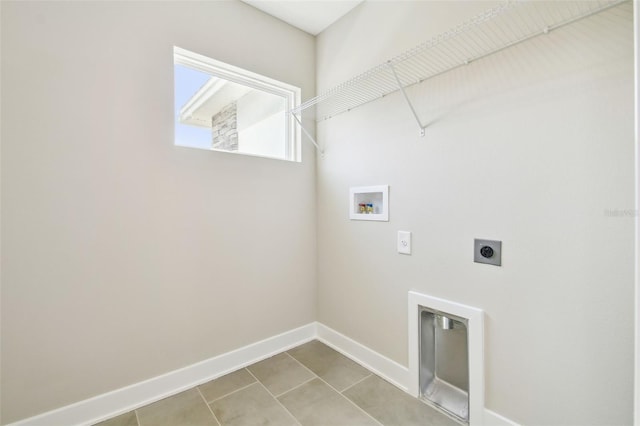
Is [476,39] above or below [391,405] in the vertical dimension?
above

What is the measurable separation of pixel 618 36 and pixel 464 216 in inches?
33.6

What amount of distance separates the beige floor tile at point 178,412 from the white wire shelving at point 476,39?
6.56 ft

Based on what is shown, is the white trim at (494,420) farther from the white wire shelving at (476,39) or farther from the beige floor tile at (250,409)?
the white wire shelving at (476,39)

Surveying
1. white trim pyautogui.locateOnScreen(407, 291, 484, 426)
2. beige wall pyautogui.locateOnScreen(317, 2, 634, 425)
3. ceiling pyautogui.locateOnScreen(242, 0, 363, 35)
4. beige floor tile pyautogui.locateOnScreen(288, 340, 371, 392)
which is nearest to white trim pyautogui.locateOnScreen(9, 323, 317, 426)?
beige floor tile pyautogui.locateOnScreen(288, 340, 371, 392)

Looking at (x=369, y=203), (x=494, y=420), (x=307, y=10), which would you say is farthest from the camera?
(x=307, y=10)

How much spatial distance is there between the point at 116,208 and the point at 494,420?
2204 mm

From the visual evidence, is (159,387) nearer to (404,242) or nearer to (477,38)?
(404,242)

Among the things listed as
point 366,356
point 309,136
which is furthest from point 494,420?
point 309,136

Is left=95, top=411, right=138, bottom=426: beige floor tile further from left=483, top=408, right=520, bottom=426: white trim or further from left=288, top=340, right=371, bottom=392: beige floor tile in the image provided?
left=483, top=408, right=520, bottom=426: white trim

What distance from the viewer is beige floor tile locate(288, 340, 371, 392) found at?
5.91 feet

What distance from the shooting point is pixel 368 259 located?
6.33ft

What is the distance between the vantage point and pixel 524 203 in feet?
4.01

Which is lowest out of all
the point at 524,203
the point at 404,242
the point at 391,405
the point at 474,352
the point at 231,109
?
the point at 391,405

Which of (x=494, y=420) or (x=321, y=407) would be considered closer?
(x=494, y=420)
